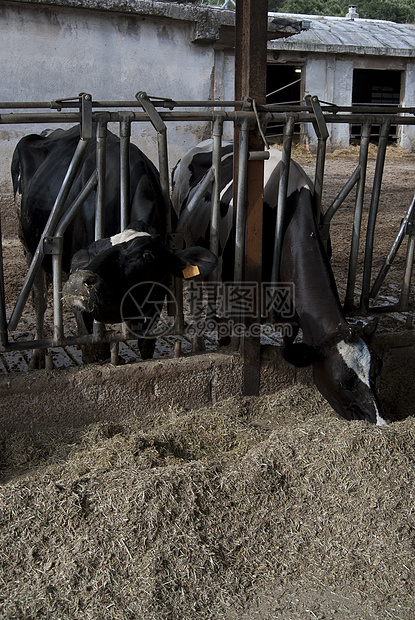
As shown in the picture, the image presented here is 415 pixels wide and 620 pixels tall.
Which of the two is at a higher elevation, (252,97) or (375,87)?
(375,87)

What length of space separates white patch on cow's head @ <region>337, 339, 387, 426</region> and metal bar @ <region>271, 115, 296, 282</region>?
808 millimetres

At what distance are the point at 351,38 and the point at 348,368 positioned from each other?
17.3 metres

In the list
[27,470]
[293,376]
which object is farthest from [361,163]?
[27,470]

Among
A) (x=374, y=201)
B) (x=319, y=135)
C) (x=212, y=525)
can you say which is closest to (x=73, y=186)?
(x=319, y=135)

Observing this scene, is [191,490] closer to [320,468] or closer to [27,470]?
[320,468]

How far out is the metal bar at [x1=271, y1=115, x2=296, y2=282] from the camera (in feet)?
11.8

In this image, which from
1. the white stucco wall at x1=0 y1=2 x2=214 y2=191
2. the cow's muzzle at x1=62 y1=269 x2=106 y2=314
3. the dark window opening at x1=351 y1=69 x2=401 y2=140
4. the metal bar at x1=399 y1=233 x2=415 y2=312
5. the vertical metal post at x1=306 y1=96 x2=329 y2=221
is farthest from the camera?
the dark window opening at x1=351 y1=69 x2=401 y2=140

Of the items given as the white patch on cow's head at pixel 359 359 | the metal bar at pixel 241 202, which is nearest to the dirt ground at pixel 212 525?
the white patch on cow's head at pixel 359 359

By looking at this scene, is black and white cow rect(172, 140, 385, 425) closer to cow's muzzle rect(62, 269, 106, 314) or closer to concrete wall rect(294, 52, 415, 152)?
cow's muzzle rect(62, 269, 106, 314)

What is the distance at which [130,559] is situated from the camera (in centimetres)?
237

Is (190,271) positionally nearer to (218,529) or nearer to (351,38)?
(218,529)

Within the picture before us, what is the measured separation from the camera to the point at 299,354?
3.25 m

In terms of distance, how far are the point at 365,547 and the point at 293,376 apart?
63.0 inches

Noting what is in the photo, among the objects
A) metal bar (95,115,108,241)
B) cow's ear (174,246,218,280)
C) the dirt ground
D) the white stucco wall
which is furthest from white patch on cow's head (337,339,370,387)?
the white stucco wall
